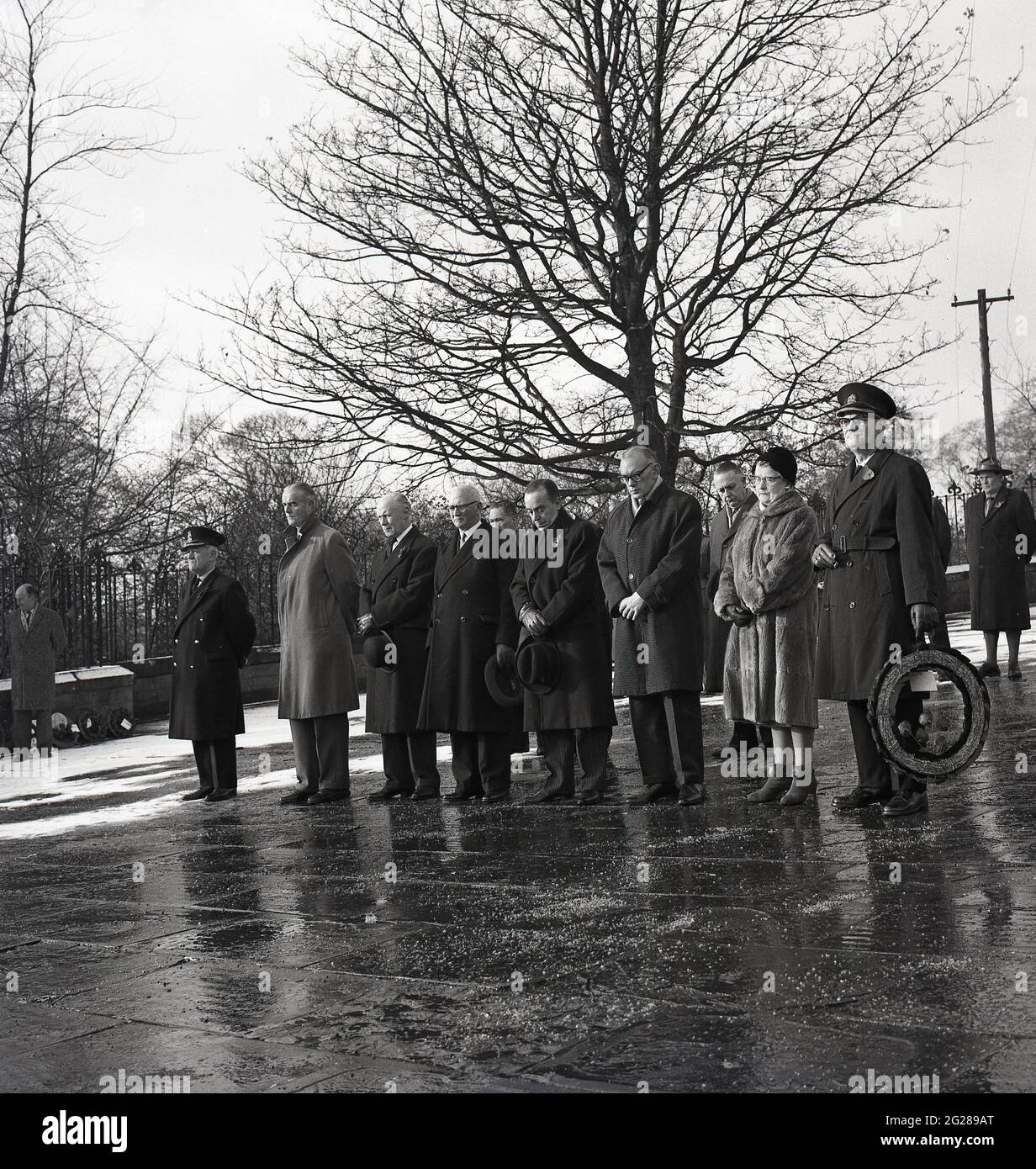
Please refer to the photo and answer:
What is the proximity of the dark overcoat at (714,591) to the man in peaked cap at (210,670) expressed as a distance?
353cm

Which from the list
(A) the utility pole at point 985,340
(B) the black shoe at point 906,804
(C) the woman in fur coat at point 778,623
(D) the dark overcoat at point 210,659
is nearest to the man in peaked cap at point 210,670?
(D) the dark overcoat at point 210,659

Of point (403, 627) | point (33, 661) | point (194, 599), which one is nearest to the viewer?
point (403, 627)

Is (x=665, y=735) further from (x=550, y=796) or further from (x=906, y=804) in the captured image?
(x=906, y=804)

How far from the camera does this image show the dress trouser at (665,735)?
27.8ft

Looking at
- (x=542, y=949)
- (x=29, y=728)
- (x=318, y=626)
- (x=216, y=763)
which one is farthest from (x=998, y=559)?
(x=542, y=949)

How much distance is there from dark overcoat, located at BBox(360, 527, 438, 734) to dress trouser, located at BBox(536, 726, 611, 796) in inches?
42.3

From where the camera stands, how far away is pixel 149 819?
9.69 metres

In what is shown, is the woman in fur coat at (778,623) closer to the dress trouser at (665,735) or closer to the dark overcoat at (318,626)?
the dress trouser at (665,735)

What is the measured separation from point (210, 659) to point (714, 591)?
3.83 metres

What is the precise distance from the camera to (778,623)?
7992 mm
